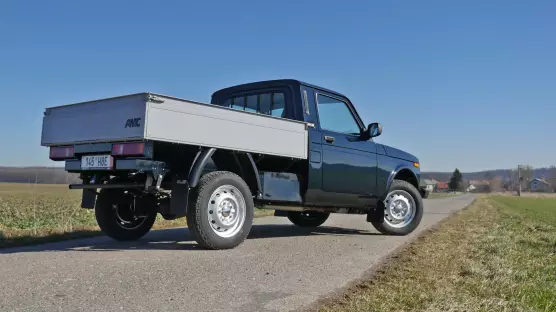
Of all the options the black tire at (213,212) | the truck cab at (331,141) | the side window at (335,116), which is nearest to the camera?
the black tire at (213,212)

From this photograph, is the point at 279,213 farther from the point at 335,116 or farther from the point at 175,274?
the point at 175,274

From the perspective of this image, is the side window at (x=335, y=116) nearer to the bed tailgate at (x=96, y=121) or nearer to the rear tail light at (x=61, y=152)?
the bed tailgate at (x=96, y=121)

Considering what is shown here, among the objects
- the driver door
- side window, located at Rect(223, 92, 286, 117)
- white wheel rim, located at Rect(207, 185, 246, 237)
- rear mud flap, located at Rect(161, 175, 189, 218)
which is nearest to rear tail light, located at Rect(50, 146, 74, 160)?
rear mud flap, located at Rect(161, 175, 189, 218)

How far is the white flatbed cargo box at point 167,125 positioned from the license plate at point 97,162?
203mm

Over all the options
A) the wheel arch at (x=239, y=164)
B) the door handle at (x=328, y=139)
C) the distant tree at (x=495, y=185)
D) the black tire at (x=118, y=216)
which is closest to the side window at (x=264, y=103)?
the door handle at (x=328, y=139)

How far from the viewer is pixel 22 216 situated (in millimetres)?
10594

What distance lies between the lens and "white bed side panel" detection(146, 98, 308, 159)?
16.8 feet

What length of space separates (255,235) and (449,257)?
10.6 feet

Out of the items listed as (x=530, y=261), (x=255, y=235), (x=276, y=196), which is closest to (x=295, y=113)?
(x=276, y=196)

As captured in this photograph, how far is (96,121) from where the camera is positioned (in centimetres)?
559

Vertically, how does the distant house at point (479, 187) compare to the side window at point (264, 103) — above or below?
above

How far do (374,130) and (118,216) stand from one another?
416 cm

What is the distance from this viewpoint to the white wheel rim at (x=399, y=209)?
8.35m

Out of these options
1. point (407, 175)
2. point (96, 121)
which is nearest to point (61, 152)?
point (96, 121)
